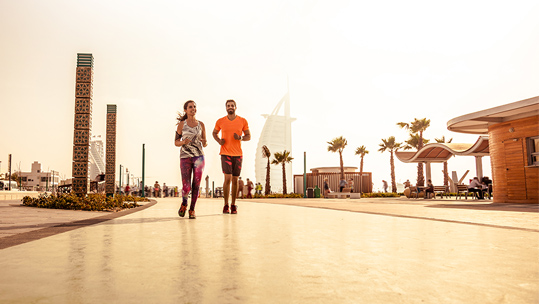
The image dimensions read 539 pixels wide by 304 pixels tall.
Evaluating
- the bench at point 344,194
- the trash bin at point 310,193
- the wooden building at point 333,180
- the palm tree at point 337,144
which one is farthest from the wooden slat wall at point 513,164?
the palm tree at point 337,144

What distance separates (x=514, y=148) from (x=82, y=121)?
15.2 m

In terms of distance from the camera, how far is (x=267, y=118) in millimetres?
175375

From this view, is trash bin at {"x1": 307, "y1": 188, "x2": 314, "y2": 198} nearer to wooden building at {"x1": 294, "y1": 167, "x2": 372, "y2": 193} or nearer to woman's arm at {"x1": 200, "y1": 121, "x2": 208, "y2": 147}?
wooden building at {"x1": 294, "y1": 167, "x2": 372, "y2": 193}

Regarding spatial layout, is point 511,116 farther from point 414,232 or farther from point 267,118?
point 267,118

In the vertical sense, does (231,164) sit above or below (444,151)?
below

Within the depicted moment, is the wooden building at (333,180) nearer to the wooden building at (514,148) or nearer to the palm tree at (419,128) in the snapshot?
the palm tree at (419,128)

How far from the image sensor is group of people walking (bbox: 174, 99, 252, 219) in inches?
246

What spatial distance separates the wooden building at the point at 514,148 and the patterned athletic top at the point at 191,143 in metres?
11.7

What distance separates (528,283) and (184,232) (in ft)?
10.0

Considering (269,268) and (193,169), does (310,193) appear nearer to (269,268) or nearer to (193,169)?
(193,169)

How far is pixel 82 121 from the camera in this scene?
1256 cm

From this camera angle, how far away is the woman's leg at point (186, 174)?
6.18 meters

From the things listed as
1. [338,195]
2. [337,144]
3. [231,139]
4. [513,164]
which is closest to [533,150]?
[513,164]

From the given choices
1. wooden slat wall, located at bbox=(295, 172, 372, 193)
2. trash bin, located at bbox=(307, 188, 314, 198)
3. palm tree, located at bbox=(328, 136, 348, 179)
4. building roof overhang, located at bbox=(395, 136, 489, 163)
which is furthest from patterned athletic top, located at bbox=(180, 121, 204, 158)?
palm tree, located at bbox=(328, 136, 348, 179)
